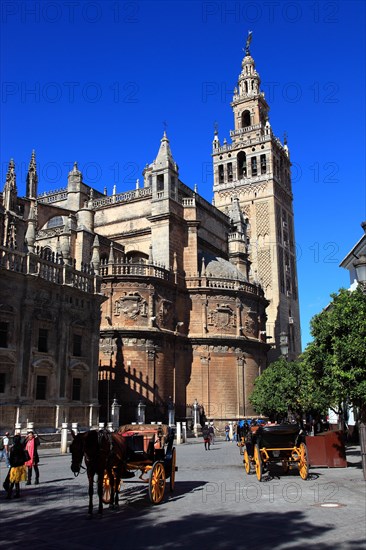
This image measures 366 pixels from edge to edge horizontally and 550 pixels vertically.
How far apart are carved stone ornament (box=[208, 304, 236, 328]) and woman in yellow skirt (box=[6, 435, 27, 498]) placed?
28585mm

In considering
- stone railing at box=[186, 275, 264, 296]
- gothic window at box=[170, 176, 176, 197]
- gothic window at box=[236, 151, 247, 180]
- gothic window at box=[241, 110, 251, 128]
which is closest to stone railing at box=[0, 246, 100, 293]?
stone railing at box=[186, 275, 264, 296]

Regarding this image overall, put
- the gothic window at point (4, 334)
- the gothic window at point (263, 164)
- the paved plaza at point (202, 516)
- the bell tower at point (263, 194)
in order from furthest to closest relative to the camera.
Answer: the gothic window at point (263, 164) → the bell tower at point (263, 194) → the gothic window at point (4, 334) → the paved plaza at point (202, 516)

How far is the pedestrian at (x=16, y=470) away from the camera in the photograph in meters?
10.4

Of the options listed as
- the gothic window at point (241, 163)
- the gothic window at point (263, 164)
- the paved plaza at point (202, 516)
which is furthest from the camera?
the gothic window at point (241, 163)

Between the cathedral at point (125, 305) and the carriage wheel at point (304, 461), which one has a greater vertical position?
the cathedral at point (125, 305)

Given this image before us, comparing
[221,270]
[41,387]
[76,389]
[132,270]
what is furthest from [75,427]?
[221,270]

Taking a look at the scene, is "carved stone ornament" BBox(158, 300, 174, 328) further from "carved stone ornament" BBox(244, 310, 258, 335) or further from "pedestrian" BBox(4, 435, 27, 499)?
"pedestrian" BBox(4, 435, 27, 499)

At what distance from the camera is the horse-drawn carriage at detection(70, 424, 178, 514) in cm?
881

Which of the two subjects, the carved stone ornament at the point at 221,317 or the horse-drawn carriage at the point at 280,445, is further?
the carved stone ornament at the point at 221,317

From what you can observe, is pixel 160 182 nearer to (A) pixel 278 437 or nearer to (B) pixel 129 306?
(B) pixel 129 306

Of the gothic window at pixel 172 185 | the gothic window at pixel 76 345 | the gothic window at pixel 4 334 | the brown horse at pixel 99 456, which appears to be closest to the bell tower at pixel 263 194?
the gothic window at pixel 172 185

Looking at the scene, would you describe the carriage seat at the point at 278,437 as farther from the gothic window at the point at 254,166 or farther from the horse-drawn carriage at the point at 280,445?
the gothic window at the point at 254,166

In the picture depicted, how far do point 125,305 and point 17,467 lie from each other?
81.2 ft

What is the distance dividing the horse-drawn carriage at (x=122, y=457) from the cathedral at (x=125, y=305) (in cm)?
1256
